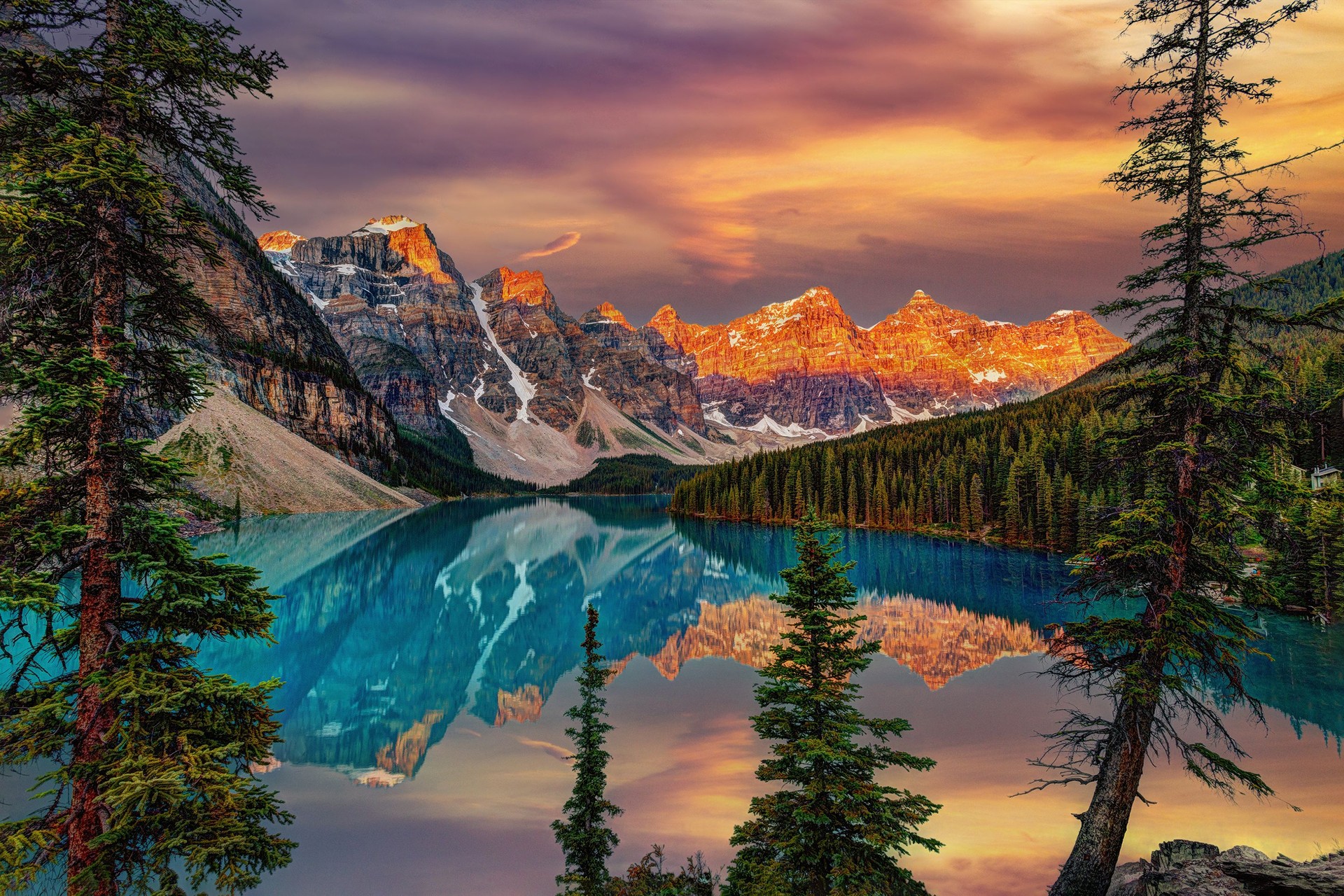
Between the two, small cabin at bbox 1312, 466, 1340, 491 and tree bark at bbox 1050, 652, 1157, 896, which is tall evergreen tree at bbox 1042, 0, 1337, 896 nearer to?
tree bark at bbox 1050, 652, 1157, 896

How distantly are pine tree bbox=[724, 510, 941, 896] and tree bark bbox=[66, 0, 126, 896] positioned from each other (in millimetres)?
9933

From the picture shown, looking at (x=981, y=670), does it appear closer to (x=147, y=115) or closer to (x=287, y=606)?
(x=147, y=115)

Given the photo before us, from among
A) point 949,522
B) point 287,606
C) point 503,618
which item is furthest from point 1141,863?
point 949,522

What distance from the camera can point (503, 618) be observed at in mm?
53438

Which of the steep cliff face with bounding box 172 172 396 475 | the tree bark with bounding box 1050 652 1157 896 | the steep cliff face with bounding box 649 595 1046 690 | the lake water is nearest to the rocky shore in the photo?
the tree bark with bounding box 1050 652 1157 896

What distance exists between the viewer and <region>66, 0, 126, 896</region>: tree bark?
25.9 feet

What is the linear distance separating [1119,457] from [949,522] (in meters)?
104

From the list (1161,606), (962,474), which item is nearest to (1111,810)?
(1161,606)

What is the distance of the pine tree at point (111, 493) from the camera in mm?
7969

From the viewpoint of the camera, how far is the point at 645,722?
28484 mm

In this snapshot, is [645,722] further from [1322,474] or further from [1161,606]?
[1322,474]

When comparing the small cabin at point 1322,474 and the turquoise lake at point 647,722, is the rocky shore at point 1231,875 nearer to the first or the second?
the turquoise lake at point 647,722

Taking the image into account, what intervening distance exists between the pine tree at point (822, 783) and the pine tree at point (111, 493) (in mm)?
8575

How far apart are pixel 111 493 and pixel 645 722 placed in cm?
2318
